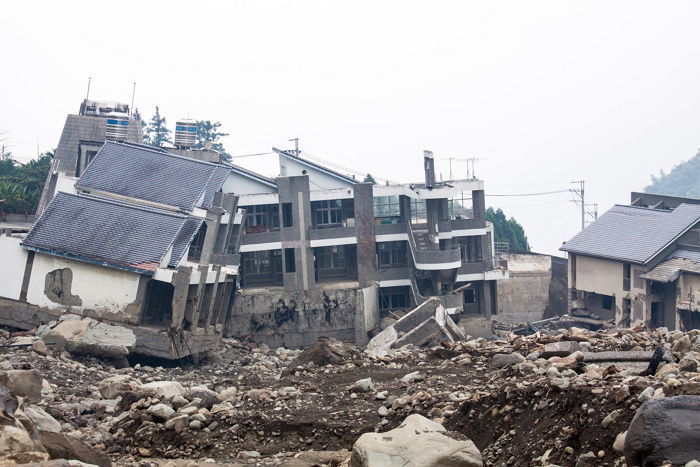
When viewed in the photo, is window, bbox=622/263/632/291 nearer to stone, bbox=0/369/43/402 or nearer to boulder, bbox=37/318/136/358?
boulder, bbox=37/318/136/358

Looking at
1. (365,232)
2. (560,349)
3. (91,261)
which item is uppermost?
(365,232)

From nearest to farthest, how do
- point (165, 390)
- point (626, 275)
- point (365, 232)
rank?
point (165, 390), point (365, 232), point (626, 275)

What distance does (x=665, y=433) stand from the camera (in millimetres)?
9219

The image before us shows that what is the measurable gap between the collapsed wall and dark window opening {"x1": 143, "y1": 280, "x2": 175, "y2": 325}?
6971 mm

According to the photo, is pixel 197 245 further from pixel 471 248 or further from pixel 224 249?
pixel 471 248

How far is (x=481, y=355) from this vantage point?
18672mm

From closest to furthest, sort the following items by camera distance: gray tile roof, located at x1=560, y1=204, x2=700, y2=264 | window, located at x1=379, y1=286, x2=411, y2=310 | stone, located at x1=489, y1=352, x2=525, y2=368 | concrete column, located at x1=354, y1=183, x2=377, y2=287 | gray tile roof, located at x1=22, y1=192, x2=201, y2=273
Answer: stone, located at x1=489, y1=352, x2=525, y2=368
gray tile roof, located at x1=22, y1=192, x2=201, y2=273
concrete column, located at x1=354, y1=183, x2=377, y2=287
window, located at x1=379, y1=286, x2=411, y2=310
gray tile roof, located at x1=560, y1=204, x2=700, y2=264

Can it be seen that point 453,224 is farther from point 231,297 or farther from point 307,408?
point 307,408

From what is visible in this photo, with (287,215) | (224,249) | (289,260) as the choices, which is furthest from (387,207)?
(224,249)

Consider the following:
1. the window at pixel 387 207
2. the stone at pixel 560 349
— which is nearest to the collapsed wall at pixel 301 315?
the window at pixel 387 207

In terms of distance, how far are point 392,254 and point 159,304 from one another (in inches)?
524

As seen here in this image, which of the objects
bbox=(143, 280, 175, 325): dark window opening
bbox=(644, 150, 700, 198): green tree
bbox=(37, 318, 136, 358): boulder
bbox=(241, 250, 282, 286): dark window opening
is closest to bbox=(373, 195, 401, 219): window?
bbox=(241, 250, 282, 286): dark window opening

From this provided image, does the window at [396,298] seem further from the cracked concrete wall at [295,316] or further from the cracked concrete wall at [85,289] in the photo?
the cracked concrete wall at [85,289]

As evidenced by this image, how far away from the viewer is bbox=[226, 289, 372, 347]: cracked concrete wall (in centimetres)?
3600
